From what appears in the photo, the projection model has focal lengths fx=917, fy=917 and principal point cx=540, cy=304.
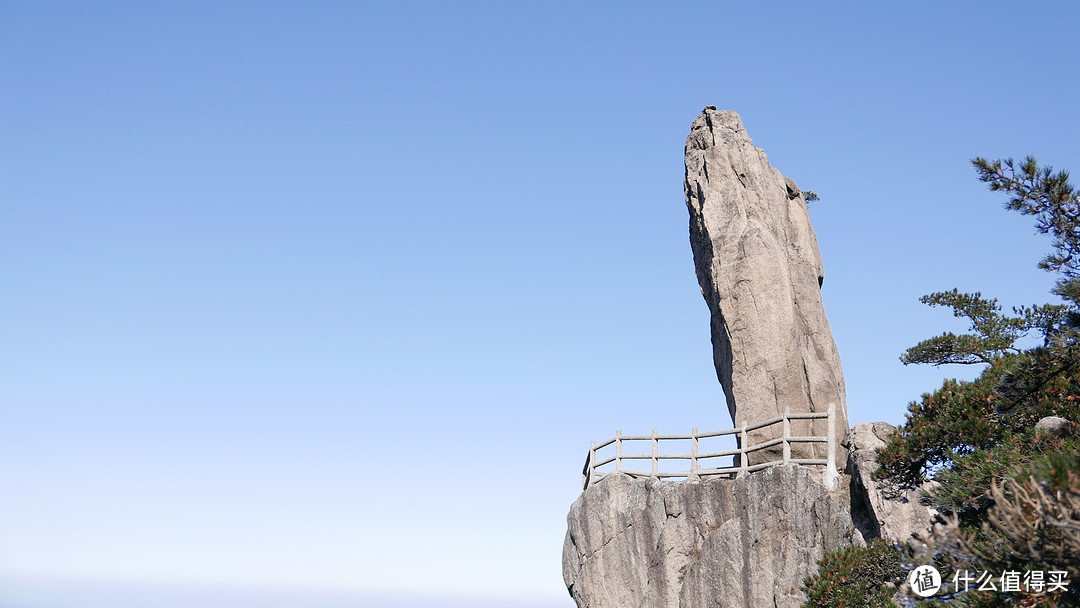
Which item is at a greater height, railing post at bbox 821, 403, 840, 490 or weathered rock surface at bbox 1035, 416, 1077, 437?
railing post at bbox 821, 403, 840, 490

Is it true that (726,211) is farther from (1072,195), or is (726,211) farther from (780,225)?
(1072,195)

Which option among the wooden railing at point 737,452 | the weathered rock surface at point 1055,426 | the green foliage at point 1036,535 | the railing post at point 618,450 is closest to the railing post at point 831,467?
the wooden railing at point 737,452

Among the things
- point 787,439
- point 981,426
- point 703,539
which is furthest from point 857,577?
point 703,539

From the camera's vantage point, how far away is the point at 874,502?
56.7 ft

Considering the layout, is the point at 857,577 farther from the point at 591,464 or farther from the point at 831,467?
the point at 591,464

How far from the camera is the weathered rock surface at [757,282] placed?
24703 mm

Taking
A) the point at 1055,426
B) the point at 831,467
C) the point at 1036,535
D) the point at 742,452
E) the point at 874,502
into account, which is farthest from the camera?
the point at 742,452

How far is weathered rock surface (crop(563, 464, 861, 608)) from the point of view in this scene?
20.3m

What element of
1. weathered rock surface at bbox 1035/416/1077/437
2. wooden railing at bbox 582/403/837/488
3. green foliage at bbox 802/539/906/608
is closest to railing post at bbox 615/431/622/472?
wooden railing at bbox 582/403/837/488

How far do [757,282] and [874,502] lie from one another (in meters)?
9.14

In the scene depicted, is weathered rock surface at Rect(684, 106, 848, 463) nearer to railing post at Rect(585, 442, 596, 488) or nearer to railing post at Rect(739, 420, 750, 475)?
railing post at Rect(739, 420, 750, 475)

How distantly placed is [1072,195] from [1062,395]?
2.25 metres

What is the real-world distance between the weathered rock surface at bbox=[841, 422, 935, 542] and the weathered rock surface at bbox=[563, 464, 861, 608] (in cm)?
68

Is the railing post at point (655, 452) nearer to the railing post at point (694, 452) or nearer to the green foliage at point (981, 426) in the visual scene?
the railing post at point (694, 452)
